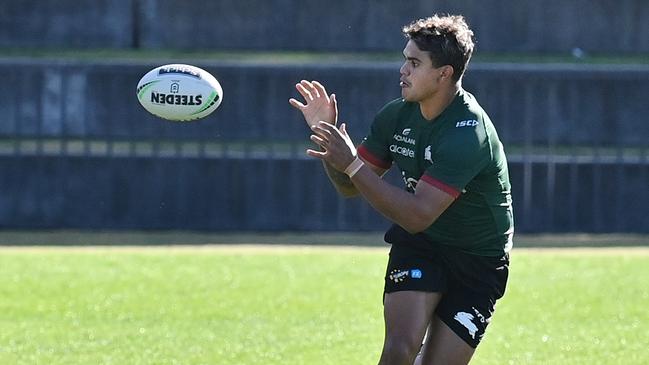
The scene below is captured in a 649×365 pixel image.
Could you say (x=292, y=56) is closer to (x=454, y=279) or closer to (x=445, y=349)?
(x=454, y=279)

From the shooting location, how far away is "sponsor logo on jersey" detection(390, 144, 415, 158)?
20.1 ft

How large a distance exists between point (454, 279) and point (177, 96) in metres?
1.99

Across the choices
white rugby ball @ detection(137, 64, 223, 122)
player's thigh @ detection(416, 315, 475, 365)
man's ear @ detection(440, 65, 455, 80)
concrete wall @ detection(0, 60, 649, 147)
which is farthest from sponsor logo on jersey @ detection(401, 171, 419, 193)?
concrete wall @ detection(0, 60, 649, 147)

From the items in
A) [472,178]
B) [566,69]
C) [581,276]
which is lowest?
[581,276]

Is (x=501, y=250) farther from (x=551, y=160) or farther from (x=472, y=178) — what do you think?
(x=551, y=160)

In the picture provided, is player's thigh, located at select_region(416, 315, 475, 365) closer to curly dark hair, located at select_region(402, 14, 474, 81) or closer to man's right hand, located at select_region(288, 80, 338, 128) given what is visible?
man's right hand, located at select_region(288, 80, 338, 128)

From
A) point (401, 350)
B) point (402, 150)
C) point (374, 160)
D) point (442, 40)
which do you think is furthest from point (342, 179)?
point (401, 350)

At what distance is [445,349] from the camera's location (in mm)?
6023

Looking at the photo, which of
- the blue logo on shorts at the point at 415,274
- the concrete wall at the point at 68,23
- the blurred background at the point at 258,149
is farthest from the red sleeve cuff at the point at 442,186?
the concrete wall at the point at 68,23

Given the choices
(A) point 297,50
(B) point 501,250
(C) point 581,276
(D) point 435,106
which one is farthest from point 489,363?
(A) point 297,50

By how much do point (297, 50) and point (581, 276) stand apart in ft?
24.2

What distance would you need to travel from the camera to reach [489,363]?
8.02m

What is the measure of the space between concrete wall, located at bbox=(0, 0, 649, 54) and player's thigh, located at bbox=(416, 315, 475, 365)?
12.0m

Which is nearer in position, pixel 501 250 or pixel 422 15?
pixel 501 250
